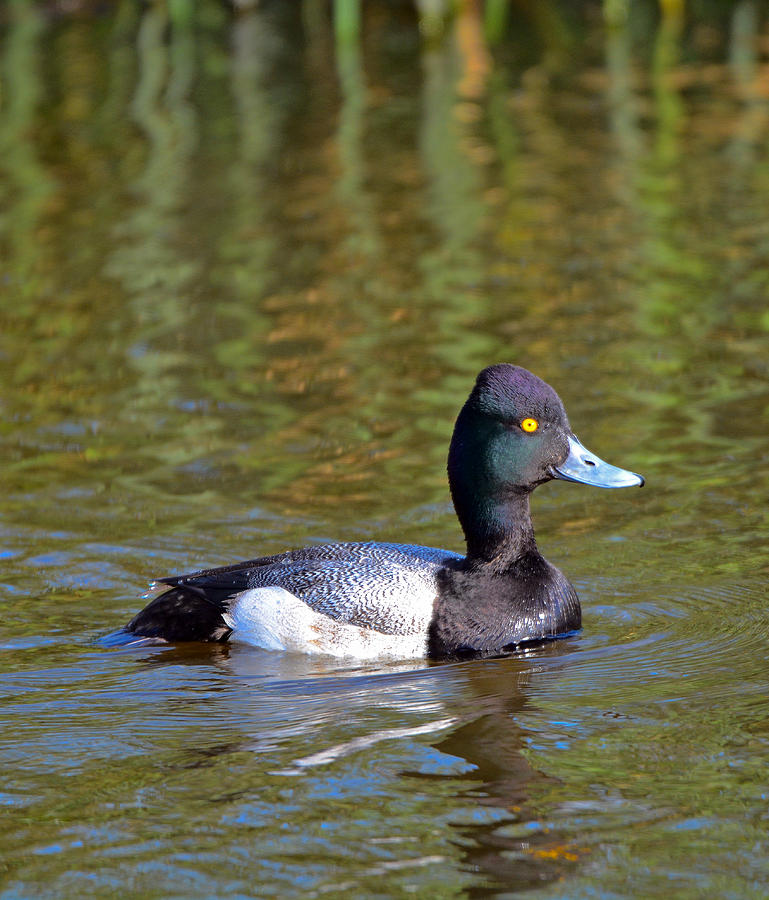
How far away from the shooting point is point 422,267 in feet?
48.3

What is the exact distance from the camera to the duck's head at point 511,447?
7.52 meters

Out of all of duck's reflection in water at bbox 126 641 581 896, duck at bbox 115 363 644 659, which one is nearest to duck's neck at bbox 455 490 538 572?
duck at bbox 115 363 644 659

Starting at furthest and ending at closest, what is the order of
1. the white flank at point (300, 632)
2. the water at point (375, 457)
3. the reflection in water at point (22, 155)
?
1. the reflection in water at point (22, 155)
2. the white flank at point (300, 632)
3. the water at point (375, 457)

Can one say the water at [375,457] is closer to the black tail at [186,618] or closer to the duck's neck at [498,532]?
the black tail at [186,618]

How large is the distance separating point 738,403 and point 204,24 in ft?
70.8

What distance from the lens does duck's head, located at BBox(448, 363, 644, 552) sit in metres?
7.52

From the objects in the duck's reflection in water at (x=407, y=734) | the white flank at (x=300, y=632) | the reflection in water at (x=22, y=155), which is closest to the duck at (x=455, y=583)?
the white flank at (x=300, y=632)

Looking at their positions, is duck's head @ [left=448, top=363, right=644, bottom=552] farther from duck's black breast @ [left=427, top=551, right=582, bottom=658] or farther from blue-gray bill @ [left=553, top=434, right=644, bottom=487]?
duck's black breast @ [left=427, top=551, right=582, bottom=658]

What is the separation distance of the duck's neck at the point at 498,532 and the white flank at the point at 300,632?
56 cm

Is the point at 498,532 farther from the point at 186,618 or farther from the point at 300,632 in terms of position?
the point at 186,618

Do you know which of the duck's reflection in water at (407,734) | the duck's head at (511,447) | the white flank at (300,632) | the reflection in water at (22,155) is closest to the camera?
the duck's reflection in water at (407,734)

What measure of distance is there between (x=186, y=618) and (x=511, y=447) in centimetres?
Result: 183

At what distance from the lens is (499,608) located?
7.43 meters

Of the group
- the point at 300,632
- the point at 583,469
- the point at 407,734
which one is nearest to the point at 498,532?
the point at 583,469
